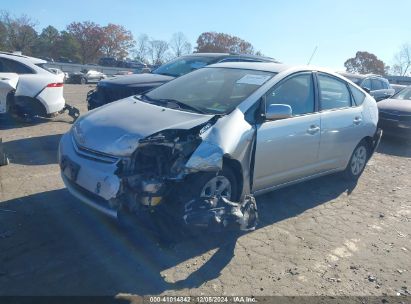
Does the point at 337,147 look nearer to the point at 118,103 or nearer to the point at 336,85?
the point at 336,85

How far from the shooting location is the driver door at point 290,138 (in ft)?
13.6

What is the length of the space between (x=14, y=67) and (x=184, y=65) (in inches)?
148

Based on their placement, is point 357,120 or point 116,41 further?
point 116,41

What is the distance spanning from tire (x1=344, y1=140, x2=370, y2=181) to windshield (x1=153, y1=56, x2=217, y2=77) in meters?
3.72

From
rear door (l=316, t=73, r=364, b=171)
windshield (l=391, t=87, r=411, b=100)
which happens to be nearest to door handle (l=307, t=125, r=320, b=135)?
rear door (l=316, t=73, r=364, b=171)

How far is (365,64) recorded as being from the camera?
81.9 meters

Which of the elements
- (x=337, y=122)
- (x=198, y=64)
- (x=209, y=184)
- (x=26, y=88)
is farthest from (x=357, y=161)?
(x=26, y=88)

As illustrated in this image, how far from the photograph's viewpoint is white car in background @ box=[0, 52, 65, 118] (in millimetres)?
8109

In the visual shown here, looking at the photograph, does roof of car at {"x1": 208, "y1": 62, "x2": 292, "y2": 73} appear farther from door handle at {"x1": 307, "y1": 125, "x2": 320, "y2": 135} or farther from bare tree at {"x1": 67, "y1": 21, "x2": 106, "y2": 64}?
bare tree at {"x1": 67, "y1": 21, "x2": 106, "y2": 64}

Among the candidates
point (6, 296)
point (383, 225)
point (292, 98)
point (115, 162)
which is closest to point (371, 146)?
point (383, 225)

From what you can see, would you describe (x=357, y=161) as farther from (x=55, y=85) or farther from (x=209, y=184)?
(x=55, y=85)

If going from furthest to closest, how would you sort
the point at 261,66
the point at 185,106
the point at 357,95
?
the point at 357,95 → the point at 261,66 → the point at 185,106

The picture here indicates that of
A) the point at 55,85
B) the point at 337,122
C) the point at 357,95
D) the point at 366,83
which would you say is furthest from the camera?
the point at 366,83

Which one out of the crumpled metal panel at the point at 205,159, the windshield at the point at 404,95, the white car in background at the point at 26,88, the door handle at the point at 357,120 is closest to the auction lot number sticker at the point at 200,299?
the crumpled metal panel at the point at 205,159
